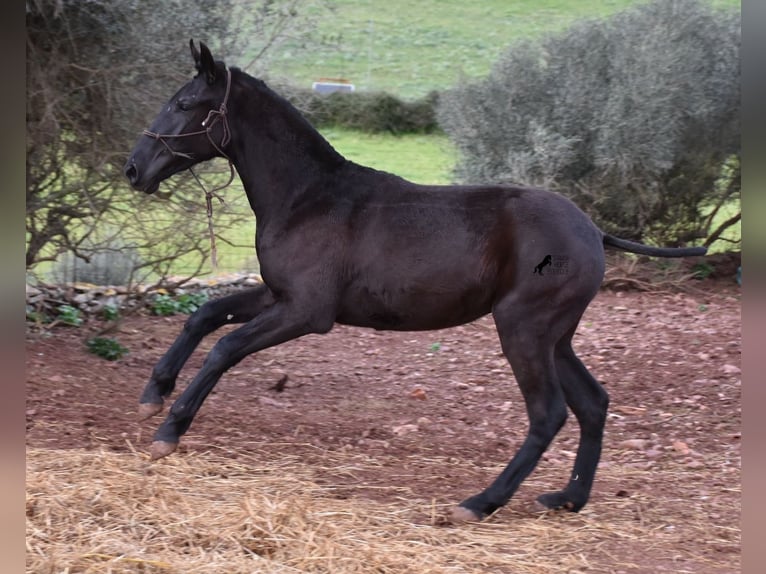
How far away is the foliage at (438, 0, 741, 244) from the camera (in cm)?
1127

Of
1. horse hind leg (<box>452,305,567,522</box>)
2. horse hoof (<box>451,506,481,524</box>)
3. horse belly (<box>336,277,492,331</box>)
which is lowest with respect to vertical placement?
horse hoof (<box>451,506,481,524</box>)

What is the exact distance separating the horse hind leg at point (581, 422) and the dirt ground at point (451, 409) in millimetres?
190

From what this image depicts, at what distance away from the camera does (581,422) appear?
525cm

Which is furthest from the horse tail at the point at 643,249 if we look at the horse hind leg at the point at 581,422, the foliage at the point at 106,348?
the foliage at the point at 106,348

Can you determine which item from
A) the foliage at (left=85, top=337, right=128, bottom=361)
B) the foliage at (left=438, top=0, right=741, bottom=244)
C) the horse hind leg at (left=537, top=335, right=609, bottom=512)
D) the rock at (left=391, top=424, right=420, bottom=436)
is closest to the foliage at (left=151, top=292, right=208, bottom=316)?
the foliage at (left=85, top=337, right=128, bottom=361)

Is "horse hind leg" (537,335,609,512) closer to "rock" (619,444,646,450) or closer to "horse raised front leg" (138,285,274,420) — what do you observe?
"rock" (619,444,646,450)

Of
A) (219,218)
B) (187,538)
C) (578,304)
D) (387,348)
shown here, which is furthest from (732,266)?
(187,538)

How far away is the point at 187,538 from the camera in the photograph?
4289 mm

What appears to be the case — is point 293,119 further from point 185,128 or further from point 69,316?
point 69,316

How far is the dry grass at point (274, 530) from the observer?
13.4 ft

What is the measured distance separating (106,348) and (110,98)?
2.18 meters

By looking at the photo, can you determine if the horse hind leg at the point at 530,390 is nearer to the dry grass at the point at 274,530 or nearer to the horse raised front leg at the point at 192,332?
the dry grass at the point at 274,530

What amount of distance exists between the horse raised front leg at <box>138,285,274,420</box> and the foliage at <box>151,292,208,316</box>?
14.9 feet
